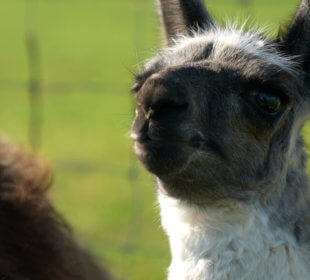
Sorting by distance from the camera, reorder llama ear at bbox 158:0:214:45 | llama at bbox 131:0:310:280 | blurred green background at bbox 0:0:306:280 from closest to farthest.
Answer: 1. llama at bbox 131:0:310:280
2. llama ear at bbox 158:0:214:45
3. blurred green background at bbox 0:0:306:280

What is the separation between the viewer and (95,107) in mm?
13234

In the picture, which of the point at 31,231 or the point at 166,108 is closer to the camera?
the point at 166,108

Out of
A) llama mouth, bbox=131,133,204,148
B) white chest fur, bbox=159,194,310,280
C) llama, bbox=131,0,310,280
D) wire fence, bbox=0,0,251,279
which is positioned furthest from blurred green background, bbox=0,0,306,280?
llama mouth, bbox=131,133,204,148

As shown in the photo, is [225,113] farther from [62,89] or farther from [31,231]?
[62,89]

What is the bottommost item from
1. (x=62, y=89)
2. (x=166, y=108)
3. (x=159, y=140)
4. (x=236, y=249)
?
(x=62, y=89)

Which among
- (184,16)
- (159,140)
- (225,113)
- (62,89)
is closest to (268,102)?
(225,113)

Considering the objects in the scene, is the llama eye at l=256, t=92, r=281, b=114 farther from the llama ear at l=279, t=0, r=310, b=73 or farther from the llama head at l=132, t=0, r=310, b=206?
the llama ear at l=279, t=0, r=310, b=73

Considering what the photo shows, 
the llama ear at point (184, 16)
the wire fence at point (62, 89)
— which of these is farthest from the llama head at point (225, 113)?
the wire fence at point (62, 89)

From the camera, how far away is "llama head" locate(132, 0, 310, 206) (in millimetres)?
A: 2605

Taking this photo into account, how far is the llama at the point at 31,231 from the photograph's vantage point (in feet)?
11.3

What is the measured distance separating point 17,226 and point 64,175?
5.39 m

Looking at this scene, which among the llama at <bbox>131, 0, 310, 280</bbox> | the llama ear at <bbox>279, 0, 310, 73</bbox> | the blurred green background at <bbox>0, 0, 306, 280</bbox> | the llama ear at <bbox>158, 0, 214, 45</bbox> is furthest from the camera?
the blurred green background at <bbox>0, 0, 306, 280</bbox>

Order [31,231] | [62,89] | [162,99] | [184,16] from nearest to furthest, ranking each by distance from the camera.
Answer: [162,99]
[184,16]
[31,231]
[62,89]

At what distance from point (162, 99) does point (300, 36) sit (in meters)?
0.87
